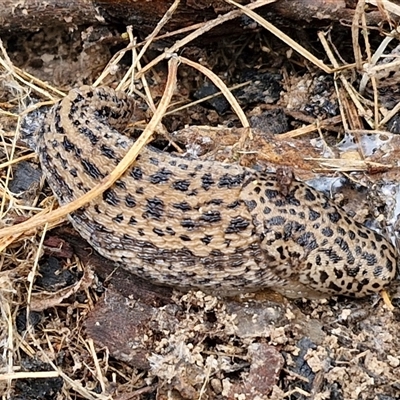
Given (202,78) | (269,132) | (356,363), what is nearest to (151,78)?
(202,78)

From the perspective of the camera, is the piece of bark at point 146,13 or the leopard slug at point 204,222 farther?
the piece of bark at point 146,13

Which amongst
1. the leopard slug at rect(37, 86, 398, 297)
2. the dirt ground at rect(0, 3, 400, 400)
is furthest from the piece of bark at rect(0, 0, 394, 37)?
the leopard slug at rect(37, 86, 398, 297)

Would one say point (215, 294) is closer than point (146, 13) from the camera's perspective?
Yes

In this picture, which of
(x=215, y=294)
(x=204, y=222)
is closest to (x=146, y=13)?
(x=204, y=222)

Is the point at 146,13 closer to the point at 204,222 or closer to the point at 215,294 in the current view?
the point at 204,222

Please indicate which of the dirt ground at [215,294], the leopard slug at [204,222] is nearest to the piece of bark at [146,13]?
the dirt ground at [215,294]

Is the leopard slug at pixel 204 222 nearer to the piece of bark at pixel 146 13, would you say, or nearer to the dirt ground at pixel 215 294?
the dirt ground at pixel 215 294

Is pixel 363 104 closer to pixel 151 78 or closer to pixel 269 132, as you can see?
pixel 269 132
